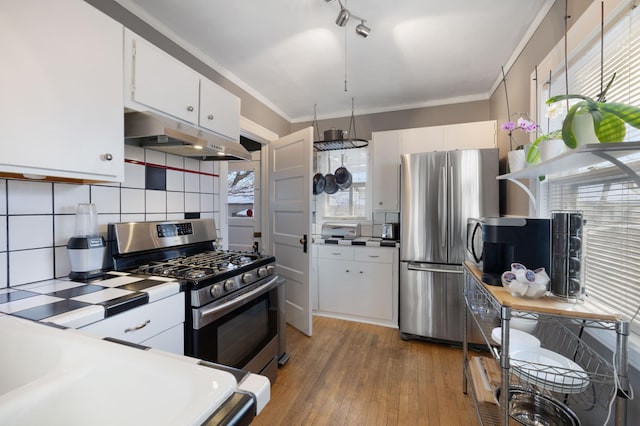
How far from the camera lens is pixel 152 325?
1177mm

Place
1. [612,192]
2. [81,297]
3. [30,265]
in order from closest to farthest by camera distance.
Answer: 1. [81,297]
2. [612,192]
3. [30,265]

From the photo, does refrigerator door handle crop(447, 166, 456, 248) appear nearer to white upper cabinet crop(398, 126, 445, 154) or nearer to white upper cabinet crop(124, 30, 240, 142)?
white upper cabinet crop(398, 126, 445, 154)

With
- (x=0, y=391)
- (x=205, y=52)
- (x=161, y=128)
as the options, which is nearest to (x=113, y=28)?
(x=161, y=128)

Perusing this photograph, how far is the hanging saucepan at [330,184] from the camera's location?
3.53 metres

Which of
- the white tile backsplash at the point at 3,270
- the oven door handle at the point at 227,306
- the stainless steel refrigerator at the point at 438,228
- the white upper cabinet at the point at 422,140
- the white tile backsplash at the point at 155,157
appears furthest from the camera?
the white upper cabinet at the point at 422,140

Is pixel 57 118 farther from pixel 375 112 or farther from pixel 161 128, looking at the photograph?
pixel 375 112

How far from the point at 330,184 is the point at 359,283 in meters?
1.25

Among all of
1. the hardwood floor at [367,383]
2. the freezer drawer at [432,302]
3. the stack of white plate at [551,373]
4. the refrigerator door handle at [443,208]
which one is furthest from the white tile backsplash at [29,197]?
the refrigerator door handle at [443,208]

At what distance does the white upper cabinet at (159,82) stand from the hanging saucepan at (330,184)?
77.6 inches

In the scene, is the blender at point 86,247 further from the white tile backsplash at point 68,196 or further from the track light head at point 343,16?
the track light head at point 343,16

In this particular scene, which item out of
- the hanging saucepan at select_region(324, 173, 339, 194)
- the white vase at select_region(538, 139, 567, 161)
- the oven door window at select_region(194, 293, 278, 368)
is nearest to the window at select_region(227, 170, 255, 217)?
the hanging saucepan at select_region(324, 173, 339, 194)

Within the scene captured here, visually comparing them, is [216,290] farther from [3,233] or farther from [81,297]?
[3,233]

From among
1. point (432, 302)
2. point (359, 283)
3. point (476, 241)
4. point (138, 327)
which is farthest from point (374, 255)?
point (138, 327)

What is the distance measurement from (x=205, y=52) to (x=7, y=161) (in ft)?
5.40
